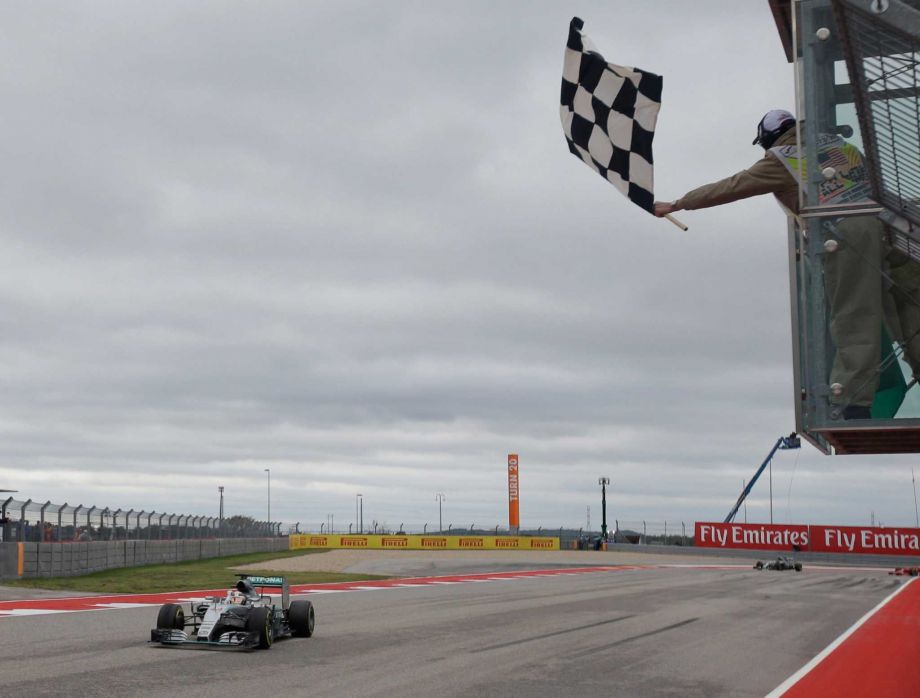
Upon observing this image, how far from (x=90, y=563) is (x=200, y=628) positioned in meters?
17.2

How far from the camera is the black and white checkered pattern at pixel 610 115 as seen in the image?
577 cm

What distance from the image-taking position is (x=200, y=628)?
9805 millimetres

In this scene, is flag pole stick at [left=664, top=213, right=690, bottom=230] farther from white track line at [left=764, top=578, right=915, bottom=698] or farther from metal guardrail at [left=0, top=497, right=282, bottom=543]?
metal guardrail at [left=0, top=497, right=282, bottom=543]

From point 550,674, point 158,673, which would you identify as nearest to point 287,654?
point 158,673

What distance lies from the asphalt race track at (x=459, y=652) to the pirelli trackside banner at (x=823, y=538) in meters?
30.8

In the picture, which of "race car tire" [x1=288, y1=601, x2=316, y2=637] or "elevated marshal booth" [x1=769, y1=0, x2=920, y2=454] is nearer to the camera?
"elevated marshal booth" [x1=769, y1=0, x2=920, y2=454]

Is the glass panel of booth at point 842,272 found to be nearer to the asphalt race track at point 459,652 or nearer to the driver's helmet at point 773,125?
the driver's helmet at point 773,125

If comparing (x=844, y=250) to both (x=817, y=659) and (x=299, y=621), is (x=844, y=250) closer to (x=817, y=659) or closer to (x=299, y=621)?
(x=817, y=659)

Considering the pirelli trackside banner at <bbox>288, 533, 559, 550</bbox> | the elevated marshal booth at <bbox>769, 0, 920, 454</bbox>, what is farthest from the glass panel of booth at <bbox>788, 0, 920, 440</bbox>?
the pirelli trackside banner at <bbox>288, 533, 559, 550</bbox>

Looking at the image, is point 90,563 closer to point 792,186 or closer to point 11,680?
point 11,680

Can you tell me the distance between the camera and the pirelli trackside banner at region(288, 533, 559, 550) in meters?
58.5

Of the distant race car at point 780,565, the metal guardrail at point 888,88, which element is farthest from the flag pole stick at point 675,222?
the distant race car at point 780,565

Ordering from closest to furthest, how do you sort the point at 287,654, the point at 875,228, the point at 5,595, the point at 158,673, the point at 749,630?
the point at 875,228
the point at 158,673
the point at 287,654
the point at 749,630
the point at 5,595

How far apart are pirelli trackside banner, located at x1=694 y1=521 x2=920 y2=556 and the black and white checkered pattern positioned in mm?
44077
